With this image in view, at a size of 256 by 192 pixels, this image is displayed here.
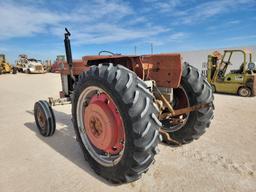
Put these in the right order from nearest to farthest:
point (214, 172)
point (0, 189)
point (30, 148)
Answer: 1. point (0, 189)
2. point (214, 172)
3. point (30, 148)

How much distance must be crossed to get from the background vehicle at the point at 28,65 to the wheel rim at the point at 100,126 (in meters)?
25.5

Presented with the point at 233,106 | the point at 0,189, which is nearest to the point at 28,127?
the point at 0,189

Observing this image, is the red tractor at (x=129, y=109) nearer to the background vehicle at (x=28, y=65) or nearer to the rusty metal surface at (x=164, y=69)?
the rusty metal surface at (x=164, y=69)

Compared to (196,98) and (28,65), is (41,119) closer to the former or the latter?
(196,98)

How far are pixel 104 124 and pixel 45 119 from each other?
1919mm

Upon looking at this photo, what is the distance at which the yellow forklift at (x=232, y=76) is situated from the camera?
9.68 meters

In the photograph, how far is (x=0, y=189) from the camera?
9.31 ft

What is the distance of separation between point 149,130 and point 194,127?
4.96ft

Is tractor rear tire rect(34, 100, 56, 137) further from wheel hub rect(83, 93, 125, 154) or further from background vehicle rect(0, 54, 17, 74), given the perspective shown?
background vehicle rect(0, 54, 17, 74)

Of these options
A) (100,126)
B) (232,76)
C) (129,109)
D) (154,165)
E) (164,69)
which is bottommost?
(154,165)

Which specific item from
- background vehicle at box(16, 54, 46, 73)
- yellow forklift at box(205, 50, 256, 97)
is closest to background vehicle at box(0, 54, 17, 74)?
background vehicle at box(16, 54, 46, 73)

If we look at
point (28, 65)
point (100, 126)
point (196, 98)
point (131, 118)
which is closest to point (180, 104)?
point (196, 98)

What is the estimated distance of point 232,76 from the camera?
10.2m

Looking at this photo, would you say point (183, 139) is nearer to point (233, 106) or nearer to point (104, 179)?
point (104, 179)
